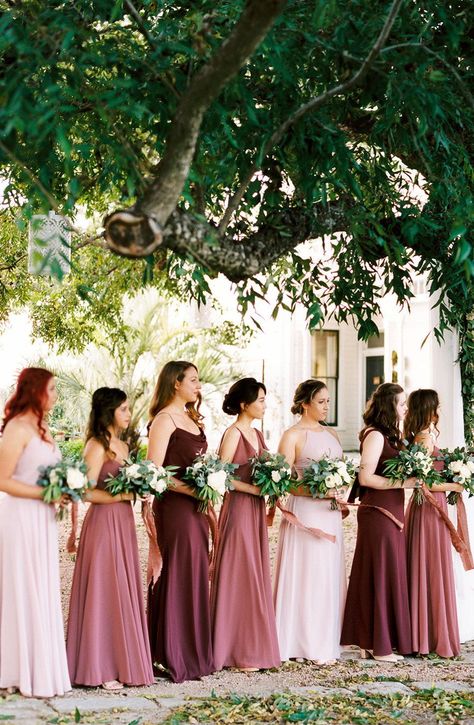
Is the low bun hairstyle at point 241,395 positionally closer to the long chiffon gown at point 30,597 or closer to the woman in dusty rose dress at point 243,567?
the woman in dusty rose dress at point 243,567

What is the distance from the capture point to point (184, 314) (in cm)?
2478

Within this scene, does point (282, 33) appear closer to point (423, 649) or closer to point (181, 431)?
point (181, 431)

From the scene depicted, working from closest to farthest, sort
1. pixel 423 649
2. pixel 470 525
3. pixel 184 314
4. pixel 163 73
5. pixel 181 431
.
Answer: pixel 163 73 → pixel 181 431 → pixel 423 649 → pixel 470 525 → pixel 184 314

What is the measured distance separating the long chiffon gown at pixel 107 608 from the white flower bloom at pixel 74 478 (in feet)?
1.74

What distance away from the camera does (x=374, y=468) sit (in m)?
8.49

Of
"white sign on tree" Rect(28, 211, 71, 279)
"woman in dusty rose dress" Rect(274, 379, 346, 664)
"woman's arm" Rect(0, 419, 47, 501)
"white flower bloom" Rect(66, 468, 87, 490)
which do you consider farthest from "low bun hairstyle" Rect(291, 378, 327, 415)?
"woman's arm" Rect(0, 419, 47, 501)

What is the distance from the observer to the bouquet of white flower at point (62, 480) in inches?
265

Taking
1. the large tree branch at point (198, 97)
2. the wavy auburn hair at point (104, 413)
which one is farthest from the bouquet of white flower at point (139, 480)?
the large tree branch at point (198, 97)

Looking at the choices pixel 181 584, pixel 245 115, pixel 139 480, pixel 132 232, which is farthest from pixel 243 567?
pixel 132 232

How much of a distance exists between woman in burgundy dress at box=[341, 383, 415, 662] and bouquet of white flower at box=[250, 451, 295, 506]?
2.66 ft

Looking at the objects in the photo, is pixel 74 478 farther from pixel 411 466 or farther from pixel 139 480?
pixel 411 466

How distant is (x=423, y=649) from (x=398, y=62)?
4.68 m

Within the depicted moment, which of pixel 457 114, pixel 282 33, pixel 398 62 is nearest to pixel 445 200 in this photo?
pixel 457 114

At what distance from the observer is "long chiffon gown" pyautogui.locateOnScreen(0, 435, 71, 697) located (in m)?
6.72
